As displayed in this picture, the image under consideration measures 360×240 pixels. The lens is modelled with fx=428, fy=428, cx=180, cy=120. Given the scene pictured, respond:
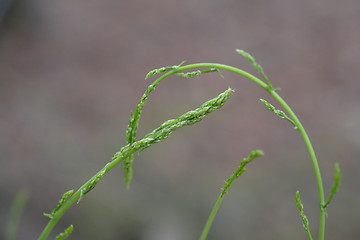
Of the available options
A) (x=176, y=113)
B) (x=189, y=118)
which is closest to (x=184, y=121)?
(x=189, y=118)

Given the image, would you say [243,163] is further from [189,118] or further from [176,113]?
[176,113]

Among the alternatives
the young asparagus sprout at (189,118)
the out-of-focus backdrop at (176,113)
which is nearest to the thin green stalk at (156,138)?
the young asparagus sprout at (189,118)

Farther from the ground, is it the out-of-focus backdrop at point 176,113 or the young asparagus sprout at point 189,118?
the out-of-focus backdrop at point 176,113

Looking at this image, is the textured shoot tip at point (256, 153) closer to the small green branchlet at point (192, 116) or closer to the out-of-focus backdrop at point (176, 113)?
the small green branchlet at point (192, 116)

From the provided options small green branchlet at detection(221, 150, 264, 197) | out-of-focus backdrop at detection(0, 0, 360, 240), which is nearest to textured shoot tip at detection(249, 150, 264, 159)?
small green branchlet at detection(221, 150, 264, 197)

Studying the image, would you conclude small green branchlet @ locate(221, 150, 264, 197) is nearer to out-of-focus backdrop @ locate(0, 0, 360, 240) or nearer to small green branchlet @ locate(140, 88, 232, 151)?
small green branchlet @ locate(140, 88, 232, 151)

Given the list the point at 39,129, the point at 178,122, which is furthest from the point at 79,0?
the point at 178,122

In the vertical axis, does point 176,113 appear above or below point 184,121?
above

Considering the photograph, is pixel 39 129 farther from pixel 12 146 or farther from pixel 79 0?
pixel 79 0
